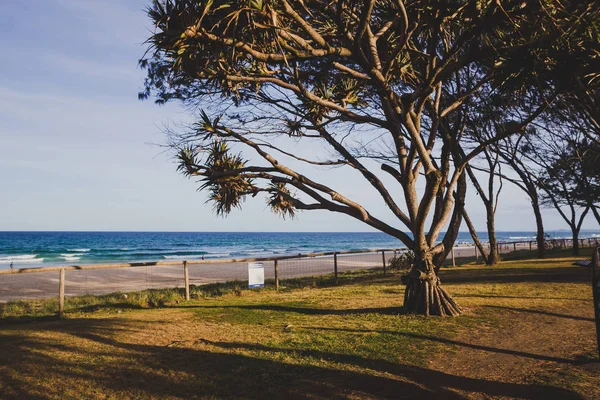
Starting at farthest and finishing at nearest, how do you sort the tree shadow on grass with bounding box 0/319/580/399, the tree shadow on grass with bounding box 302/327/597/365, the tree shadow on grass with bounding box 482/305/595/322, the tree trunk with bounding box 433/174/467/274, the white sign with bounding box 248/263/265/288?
the white sign with bounding box 248/263/265/288 → the tree trunk with bounding box 433/174/467/274 → the tree shadow on grass with bounding box 482/305/595/322 → the tree shadow on grass with bounding box 302/327/597/365 → the tree shadow on grass with bounding box 0/319/580/399

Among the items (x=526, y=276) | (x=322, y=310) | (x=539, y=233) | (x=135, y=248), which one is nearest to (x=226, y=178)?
(x=322, y=310)

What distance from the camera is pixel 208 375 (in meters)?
5.53

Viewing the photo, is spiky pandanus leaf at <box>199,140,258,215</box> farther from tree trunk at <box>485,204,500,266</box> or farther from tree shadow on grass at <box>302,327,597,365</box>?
tree trunk at <box>485,204,500,266</box>

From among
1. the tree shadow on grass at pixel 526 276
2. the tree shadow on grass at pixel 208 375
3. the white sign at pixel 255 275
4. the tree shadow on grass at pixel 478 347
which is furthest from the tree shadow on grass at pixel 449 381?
the tree shadow on grass at pixel 526 276

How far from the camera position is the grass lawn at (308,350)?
4.99m

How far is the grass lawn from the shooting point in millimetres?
4988

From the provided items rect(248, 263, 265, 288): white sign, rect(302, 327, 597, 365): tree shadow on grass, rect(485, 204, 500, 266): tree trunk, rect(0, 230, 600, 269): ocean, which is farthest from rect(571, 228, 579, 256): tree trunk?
rect(0, 230, 600, 269): ocean

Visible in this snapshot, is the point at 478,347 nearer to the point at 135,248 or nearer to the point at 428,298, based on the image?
the point at 428,298

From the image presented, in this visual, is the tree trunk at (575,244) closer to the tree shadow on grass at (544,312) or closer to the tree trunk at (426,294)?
the tree shadow on grass at (544,312)

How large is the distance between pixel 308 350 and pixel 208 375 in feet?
5.04

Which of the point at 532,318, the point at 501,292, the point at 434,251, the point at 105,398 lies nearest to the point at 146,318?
the point at 105,398

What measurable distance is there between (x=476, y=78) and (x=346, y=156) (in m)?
6.32

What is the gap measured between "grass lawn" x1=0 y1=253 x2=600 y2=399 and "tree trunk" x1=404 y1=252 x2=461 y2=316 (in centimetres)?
39

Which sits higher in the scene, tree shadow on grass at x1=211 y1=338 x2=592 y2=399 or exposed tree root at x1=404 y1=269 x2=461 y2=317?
exposed tree root at x1=404 y1=269 x2=461 y2=317
